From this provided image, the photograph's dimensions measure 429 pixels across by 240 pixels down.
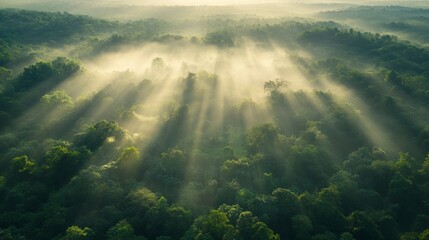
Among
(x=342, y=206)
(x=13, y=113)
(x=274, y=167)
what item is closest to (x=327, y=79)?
(x=274, y=167)

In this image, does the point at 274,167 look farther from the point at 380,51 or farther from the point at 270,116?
the point at 380,51

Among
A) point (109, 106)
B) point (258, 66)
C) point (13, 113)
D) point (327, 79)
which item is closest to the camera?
point (13, 113)

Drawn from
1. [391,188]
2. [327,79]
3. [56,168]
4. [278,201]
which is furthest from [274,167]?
[327,79]

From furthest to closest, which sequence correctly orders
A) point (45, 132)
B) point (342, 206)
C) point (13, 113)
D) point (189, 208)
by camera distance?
point (13, 113) → point (45, 132) → point (342, 206) → point (189, 208)

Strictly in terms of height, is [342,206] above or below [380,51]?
below

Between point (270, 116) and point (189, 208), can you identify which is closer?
point (189, 208)

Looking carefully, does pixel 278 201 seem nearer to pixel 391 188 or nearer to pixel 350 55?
pixel 391 188
